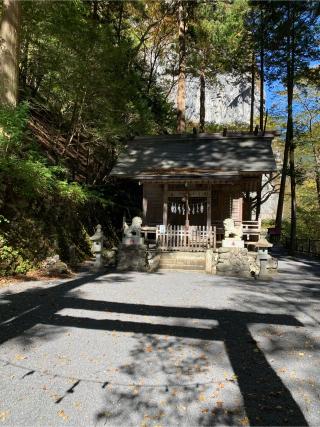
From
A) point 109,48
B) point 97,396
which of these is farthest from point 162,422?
point 109,48

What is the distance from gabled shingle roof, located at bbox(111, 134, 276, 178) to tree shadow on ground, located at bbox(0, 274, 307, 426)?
8.51m

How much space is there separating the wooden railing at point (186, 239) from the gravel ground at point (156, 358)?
5287mm

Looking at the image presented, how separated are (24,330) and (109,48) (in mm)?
11455

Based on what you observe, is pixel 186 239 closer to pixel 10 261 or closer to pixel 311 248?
pixel 10 261

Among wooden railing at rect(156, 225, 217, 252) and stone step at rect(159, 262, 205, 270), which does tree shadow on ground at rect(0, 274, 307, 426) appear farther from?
wooden railing at rect(156, 225, 217, 252)

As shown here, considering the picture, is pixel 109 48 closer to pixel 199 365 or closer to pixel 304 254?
pixel 199 365

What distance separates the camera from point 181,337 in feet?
16.3

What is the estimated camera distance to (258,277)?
10.6 meters

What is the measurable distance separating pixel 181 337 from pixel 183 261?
7301 mm

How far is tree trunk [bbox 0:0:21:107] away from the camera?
938 cm

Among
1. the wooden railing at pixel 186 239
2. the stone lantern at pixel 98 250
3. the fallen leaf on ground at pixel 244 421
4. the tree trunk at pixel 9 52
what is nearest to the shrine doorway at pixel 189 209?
the wooden railing at pixel 186 239

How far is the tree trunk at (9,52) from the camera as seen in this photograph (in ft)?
30.8

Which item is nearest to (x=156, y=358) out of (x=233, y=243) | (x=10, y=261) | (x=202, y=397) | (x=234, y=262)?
(x=202, y=397)

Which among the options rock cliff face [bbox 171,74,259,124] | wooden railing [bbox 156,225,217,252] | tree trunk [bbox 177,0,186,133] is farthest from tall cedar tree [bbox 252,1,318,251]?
rock cliff face [bbox 171,74,259,124]
